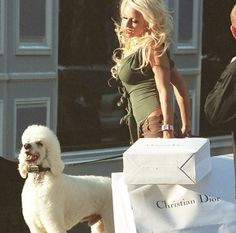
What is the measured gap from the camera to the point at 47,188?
5293 millimetres

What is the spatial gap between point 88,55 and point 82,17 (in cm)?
39

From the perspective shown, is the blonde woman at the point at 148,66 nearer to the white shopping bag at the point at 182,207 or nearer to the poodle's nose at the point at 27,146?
the poodle's nose at the point at 27,146

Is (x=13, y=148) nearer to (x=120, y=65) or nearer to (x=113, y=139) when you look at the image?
(x=113, y=139)

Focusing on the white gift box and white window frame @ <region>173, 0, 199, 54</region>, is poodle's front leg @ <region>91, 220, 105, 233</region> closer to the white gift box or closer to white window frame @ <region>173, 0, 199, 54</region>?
the white gift box

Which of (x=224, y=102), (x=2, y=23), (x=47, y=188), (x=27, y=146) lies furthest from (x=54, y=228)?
(x=2, y=23)

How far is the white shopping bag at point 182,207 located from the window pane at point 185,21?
5134 millimetres

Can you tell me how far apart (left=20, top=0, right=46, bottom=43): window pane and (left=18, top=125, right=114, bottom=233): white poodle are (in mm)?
2396

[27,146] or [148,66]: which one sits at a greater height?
[148,66]

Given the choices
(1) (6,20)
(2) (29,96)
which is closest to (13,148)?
(2) (29,96)

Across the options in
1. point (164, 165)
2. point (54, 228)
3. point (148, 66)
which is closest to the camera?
point (164, 165)

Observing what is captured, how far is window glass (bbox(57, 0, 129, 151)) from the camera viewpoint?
26.7ft

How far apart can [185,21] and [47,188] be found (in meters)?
4.23

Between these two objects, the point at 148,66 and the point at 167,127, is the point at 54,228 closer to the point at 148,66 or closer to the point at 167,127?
the point at 167,127

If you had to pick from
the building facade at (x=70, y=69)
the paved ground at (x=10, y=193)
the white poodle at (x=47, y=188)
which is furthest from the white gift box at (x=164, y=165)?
the building facade at (x=70, y=69)
